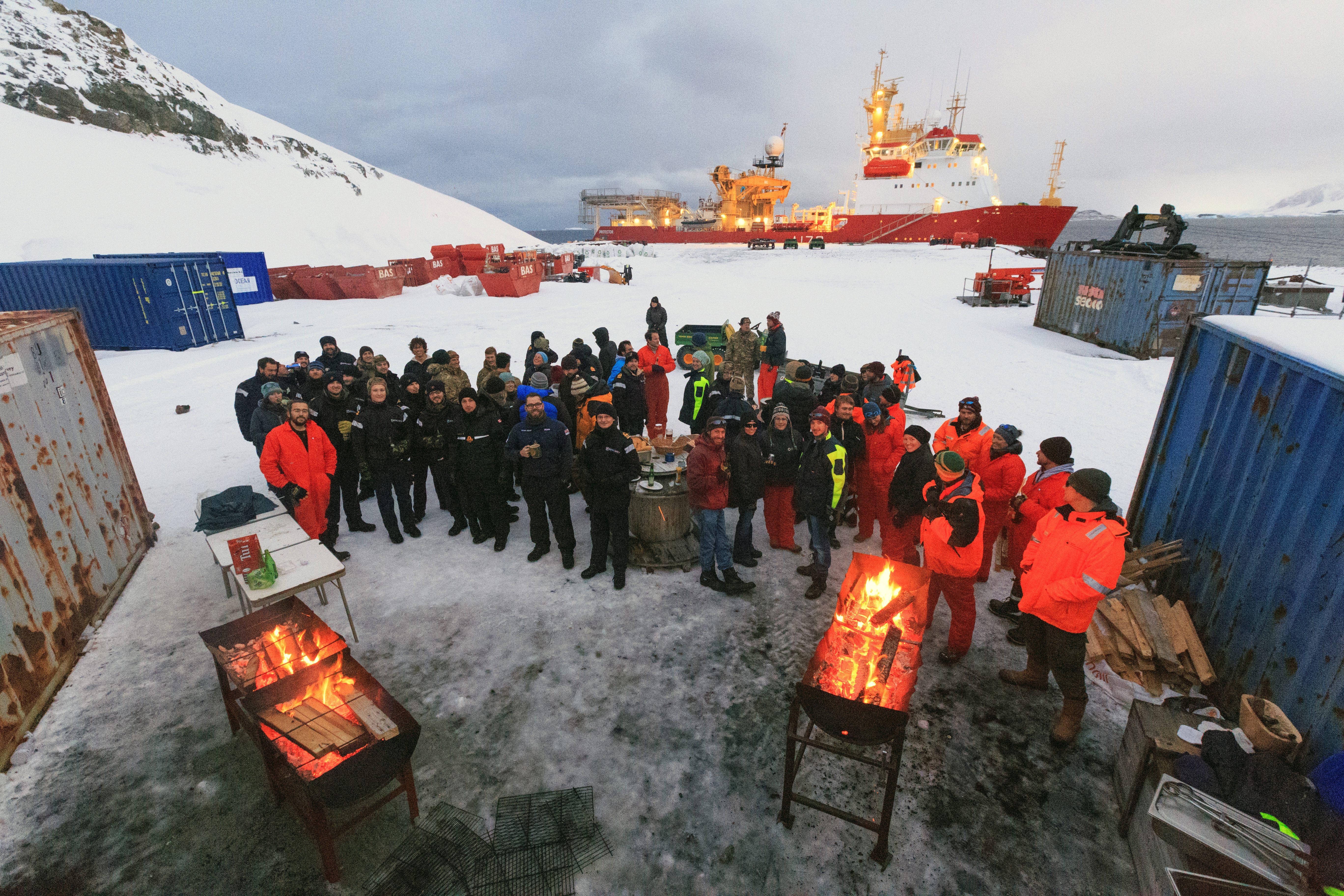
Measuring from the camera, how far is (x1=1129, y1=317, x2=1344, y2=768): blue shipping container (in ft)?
11.1

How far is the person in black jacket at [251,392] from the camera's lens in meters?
7.08

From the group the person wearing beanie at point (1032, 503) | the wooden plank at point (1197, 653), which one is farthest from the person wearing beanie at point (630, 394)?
the wooden plank at point (1197, 653)

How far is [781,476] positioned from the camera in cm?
603

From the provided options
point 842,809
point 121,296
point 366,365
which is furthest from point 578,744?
point 121,296

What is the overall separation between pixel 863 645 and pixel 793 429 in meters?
2.69

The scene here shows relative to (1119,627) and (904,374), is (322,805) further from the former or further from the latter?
(904,374)

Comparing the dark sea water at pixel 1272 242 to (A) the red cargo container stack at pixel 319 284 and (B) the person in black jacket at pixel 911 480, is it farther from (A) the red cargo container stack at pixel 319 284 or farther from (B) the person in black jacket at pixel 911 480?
(A) the red cargo container stack at pixel 319 284

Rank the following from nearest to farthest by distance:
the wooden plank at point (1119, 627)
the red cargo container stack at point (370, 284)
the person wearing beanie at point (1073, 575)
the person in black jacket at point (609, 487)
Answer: the person wearing beanie at point (1073, 575) < the wooden plank at point (1119, 627) < the person in black jacket at point (609, 487) < the red cargo container stack at point (370, 284)

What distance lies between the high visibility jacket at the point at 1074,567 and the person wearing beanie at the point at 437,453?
5.76 metres

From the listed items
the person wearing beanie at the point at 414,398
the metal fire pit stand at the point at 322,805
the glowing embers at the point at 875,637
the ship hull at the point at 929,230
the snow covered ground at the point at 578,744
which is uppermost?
the ship hull at the point at 929,230

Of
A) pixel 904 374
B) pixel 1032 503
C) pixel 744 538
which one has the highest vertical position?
pixel 904 374

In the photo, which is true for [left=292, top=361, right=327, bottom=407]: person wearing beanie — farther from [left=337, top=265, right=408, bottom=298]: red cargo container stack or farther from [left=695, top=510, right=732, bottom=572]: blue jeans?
[left=337, top=265, right=408, bottom=298]: red cargo container stack

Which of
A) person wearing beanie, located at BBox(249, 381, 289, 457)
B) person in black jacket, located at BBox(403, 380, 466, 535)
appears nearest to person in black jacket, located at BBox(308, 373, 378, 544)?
person wearing beanie, located at BBox(249, 381, 289, 457)

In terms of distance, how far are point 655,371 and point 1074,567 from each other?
267 inches
